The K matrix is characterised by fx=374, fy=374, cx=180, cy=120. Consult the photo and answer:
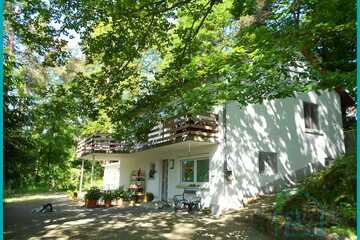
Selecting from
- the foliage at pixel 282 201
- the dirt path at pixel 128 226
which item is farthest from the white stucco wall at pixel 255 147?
the foliage at pixel 282 201

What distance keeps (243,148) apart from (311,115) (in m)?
5.35

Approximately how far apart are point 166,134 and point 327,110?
896cm

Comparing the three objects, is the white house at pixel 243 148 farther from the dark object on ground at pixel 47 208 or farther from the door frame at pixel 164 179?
the dark object on ground at pixel 47 208

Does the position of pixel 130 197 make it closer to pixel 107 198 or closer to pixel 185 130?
pixel 107 198

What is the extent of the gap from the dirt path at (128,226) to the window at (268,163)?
314 centimetres

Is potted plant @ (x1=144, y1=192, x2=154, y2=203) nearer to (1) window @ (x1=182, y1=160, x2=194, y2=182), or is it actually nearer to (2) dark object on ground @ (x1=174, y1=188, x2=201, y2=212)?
(2) dark object on ground @ (x1=174, y1=188, x2=201, y2=212)

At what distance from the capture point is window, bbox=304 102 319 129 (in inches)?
735

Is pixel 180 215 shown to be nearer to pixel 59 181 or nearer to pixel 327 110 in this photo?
pixel 327 110

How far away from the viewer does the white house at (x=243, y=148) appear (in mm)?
15039

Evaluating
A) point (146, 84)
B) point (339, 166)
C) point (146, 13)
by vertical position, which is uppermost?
point (146, 13)

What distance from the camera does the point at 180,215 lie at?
46.3ft

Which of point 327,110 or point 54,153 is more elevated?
point 327,110

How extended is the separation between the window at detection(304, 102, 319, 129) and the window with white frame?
5855 mm

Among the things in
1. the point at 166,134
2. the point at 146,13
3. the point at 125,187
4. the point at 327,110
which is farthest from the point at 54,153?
the point at 146,13
